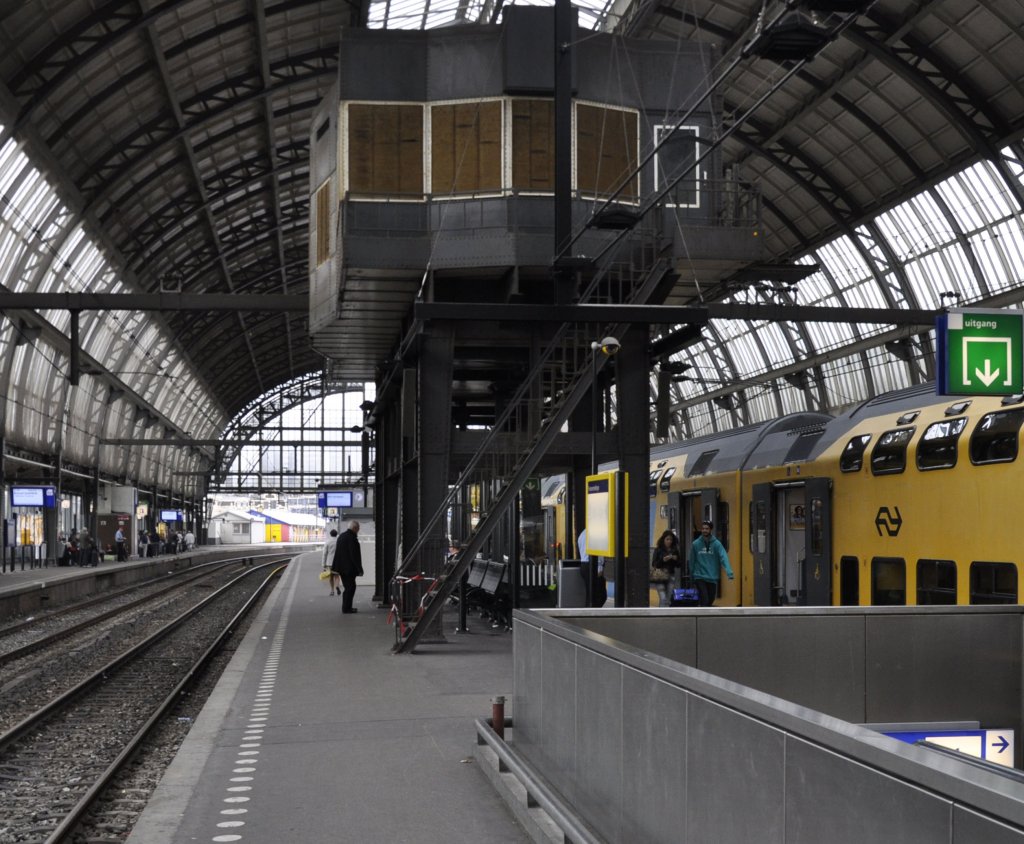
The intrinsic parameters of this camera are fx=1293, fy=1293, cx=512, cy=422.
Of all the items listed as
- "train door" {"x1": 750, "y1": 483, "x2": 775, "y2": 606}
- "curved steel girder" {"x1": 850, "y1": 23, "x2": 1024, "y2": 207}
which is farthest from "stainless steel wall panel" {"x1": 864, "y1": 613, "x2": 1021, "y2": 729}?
"curved steel girder" {"x1": 850, "y1": 23, "x2": 1024, "y2": 207}

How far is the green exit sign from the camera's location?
11.7 metres

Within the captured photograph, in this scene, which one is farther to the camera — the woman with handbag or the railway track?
the woman with handbag

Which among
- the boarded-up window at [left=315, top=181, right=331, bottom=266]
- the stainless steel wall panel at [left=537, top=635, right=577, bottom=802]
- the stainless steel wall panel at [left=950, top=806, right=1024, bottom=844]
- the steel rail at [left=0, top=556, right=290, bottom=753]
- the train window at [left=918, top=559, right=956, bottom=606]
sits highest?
the boarded-up window at [left=315, top=181, right=331, bottom=266]

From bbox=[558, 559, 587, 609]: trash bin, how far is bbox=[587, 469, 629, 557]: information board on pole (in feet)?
10.8

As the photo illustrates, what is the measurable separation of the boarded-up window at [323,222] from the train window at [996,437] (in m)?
13.2

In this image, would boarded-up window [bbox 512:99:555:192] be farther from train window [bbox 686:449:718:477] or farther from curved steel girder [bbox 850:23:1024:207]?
curved steel girder [bbox 850:23:1024:207]

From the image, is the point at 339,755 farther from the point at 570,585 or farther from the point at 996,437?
the point at 570,585

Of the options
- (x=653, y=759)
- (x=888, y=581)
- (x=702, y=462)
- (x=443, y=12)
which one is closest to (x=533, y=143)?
(x=702, y=462)

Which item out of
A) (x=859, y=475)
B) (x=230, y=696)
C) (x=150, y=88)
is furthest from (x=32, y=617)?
(x=859, y=475)

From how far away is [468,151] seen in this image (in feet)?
69.2

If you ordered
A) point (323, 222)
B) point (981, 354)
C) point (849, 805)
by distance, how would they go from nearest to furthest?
1. point (849, 805)
2. point (981, 354)
3. point (323, 222)

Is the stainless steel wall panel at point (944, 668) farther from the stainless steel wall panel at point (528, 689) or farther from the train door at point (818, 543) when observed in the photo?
the train door at point (818, 543)

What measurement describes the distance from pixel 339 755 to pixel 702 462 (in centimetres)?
1469

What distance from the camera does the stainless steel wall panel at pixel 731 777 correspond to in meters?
5.08
